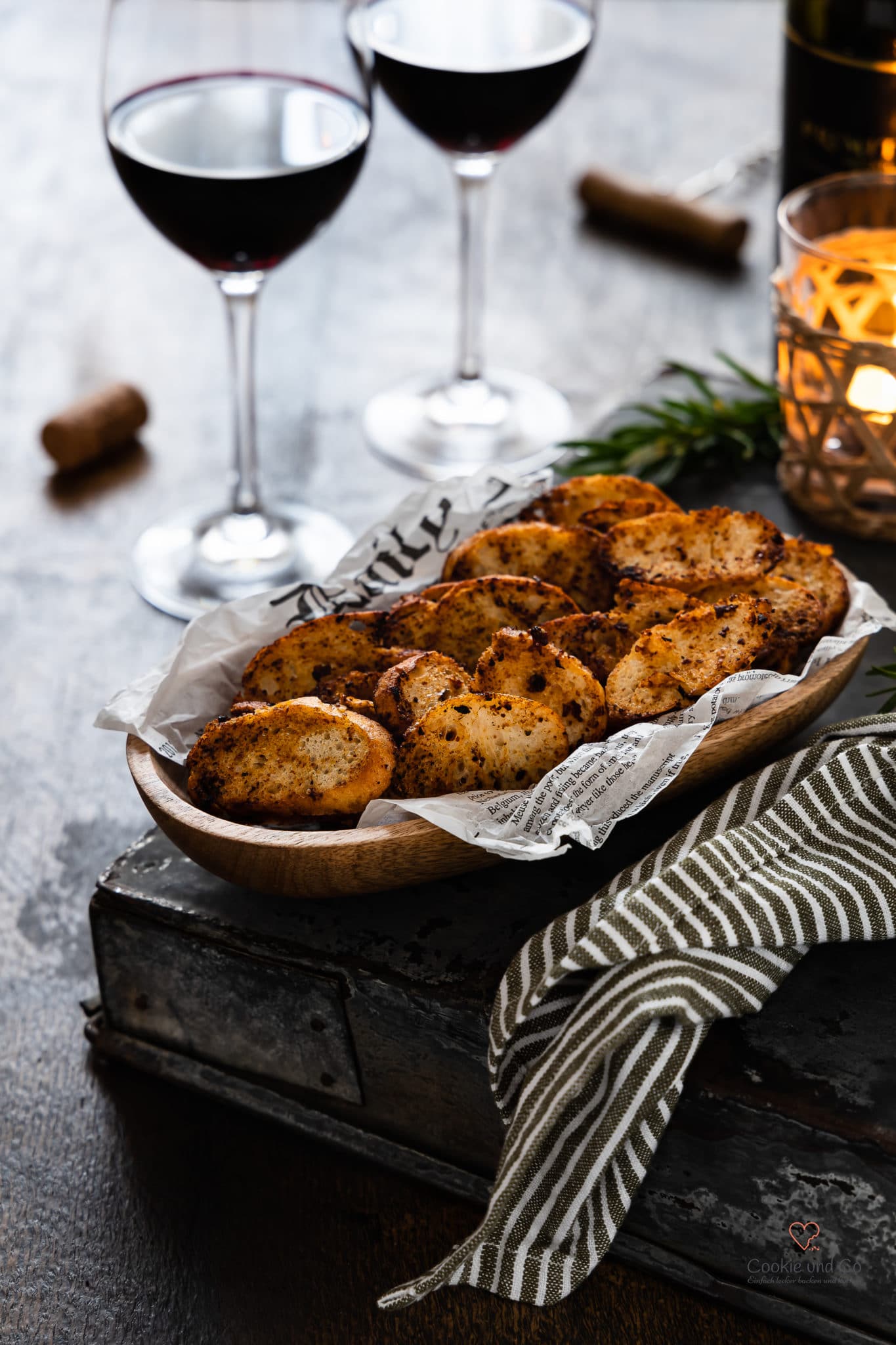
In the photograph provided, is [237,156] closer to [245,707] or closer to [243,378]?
[243,378]

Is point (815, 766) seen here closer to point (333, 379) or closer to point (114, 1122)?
point (114, 1122)

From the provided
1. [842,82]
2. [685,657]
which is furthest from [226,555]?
[842,82]

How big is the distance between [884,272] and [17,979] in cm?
73

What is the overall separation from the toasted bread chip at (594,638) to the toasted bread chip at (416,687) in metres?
0.06

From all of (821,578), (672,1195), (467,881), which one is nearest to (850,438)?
(821,578)

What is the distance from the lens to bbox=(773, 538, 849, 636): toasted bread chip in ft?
2.95

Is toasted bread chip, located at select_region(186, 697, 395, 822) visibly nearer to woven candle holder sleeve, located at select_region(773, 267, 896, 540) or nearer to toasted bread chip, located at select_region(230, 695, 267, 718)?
toasted bread chip, located at select_region(230, 695, 267, 718)

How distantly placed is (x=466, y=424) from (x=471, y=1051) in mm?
779

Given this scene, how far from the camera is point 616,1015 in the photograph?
688 millimetres

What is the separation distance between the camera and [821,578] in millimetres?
908

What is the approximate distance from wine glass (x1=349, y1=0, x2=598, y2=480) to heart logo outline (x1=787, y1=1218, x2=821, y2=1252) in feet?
2.55

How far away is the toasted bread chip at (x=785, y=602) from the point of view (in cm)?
86

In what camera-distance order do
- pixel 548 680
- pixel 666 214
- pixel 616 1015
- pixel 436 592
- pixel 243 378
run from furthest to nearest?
1. pixel 666 214
2. pixel 243 378
3. pixel 436 592
4. pixel 548 680
5. pixel 616 1015

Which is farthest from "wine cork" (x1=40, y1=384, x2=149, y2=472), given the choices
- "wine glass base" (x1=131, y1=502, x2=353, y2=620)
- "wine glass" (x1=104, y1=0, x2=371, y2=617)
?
"wine glass" (x1=104, y1=0, x2=371, y2=617)
